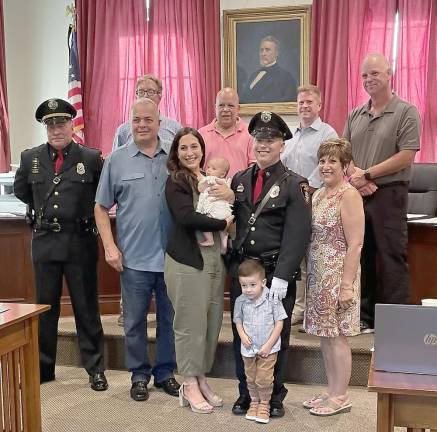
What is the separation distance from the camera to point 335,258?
276cm

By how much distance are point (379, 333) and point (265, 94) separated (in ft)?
13.6

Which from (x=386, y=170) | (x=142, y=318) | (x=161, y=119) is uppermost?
(x=161, y=119)

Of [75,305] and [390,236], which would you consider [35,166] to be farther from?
[390,236]

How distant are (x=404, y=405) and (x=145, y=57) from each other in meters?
4.72

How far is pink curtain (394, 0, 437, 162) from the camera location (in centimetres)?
523

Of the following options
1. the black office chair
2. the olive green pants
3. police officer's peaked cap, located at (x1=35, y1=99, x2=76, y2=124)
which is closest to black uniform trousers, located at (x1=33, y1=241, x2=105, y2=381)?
the olive green pants

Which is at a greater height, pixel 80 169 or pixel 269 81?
pixel 269 81

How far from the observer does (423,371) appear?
1.81m

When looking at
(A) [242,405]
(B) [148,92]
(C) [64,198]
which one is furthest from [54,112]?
(A) [242,405]

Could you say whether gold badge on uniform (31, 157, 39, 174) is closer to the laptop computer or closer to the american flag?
the laptop computer

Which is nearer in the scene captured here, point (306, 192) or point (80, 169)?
point (306, 192)

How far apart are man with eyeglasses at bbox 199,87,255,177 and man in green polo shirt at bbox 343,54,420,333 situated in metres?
0.62

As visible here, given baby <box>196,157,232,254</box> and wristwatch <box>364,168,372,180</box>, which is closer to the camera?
baby <box>196,157,232,254</box>

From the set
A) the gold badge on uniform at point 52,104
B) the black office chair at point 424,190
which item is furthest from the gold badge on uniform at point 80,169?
the black office chair at point 424,190
